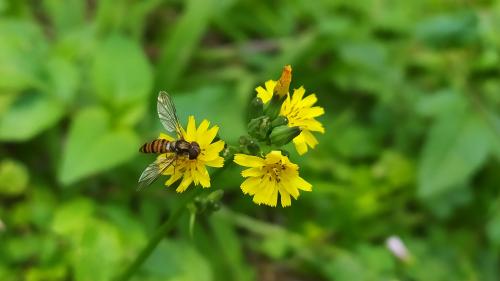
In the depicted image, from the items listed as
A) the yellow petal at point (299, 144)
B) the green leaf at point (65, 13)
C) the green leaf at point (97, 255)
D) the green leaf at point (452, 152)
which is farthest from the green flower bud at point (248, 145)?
the green leaf at point (65, 13)

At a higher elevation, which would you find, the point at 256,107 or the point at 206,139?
the point at 256,107

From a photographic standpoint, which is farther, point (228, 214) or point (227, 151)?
point (228, 214)

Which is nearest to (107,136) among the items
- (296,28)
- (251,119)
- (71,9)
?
(71,9)

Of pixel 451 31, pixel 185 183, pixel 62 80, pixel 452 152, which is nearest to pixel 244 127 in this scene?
pixel 62 80

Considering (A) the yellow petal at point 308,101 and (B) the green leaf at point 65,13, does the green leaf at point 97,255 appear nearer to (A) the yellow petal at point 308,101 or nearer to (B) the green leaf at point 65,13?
(A) the yellow petal at point 308,101

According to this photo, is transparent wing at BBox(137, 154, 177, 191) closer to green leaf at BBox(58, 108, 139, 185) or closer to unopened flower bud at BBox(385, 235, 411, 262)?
green leaf at BBox(58, 108, 139, 185)

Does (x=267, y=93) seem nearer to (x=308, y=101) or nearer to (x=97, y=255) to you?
(x=308, y=101)

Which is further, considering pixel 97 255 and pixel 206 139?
pixel 97 255

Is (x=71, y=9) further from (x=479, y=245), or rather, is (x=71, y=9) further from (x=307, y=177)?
(x=479, y=245)
